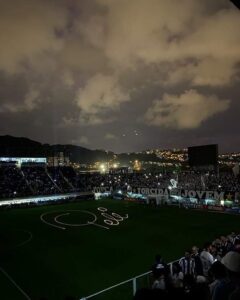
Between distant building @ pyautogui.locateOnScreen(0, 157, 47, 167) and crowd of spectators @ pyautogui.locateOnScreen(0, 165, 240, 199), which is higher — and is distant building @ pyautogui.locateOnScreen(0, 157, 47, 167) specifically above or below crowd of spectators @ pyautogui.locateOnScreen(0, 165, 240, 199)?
above

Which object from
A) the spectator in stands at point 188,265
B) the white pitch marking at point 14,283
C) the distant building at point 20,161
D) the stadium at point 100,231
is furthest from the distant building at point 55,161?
the spectator in stands at point 188,265

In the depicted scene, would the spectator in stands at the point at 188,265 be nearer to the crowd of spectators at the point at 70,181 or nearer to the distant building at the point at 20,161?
the crowd of spectators at the point at 70,181

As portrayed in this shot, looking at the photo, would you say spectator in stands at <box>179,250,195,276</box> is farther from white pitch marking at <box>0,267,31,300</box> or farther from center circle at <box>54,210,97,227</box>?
center circle at <box>54,210,97,227</box>

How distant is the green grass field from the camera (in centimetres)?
1902

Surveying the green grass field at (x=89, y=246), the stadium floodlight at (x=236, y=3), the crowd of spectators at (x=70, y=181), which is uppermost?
the stadium floodlight at (x=236, y=3)

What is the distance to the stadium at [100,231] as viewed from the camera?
18625 millimetres

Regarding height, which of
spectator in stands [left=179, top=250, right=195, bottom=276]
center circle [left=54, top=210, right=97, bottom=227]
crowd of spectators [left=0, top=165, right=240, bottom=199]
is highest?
crowd of spectators [left=0, top=165, right=240, bottom=199]

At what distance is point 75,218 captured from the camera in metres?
40.1

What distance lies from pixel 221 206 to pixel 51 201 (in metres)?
29.4

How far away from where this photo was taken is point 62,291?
1791 cm

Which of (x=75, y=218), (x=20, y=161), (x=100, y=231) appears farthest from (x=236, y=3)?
(x=20, y=161)

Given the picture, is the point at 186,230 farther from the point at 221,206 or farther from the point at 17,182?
the point at 17,182

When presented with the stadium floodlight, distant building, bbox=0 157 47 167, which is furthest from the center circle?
distant building, bbox=0 157 47 167

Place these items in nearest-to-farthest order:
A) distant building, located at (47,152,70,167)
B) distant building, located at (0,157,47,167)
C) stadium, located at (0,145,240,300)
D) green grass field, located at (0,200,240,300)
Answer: stadium, located at (0,145,240,300), green grass field, located at (0,200,240,300), distant building, located at (0,157,47,167), distant building, located at (47,152,70,167)
